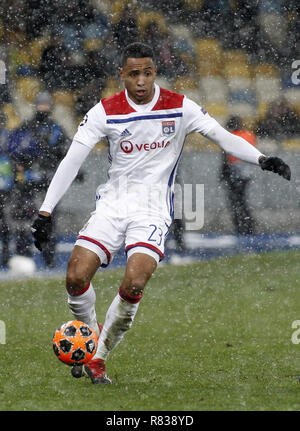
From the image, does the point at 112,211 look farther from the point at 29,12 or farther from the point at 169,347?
the point at 29,12

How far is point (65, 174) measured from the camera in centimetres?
498

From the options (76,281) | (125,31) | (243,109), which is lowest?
(76,281)

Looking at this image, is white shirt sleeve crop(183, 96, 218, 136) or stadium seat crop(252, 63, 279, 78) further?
stadium seat crop(252, 63, 279, 78)

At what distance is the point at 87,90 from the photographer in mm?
12531

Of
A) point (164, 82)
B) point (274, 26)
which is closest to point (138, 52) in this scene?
point (164, 82)

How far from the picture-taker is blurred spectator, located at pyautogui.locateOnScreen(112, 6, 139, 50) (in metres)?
12.9

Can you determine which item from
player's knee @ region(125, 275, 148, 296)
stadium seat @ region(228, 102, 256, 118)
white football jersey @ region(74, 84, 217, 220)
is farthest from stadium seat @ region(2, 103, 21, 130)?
player's knee @ region(125, 275, 148, 296)

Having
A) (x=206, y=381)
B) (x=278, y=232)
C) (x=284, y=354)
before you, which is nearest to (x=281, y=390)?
(x=206, y=381)

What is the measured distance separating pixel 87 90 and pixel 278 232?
333 cm

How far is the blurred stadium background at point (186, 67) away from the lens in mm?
11750

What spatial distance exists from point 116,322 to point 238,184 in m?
6.63

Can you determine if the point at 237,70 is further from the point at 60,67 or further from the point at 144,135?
the point at 144,135

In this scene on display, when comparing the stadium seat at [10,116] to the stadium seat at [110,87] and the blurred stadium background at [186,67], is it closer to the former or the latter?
the blurred stadium background at [186,67]

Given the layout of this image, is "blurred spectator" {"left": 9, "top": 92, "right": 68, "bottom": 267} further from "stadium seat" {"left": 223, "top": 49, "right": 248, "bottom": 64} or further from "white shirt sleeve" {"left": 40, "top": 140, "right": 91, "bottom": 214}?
"white shirt sleeve" {"left": 40, "top": 140, "right": 91, "bottom": 214}
